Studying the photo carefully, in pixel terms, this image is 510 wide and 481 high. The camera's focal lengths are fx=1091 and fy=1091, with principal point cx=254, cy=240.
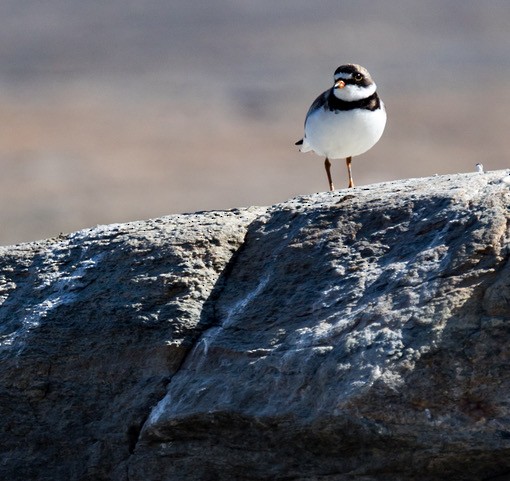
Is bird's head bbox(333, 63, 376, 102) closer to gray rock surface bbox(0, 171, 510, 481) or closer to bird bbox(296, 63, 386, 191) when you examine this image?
bird bbox(296, 63, 386, 191)

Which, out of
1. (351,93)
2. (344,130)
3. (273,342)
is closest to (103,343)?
(273,342)

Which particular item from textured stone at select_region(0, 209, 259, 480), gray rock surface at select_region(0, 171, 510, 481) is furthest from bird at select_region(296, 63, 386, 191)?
textured stone at select_region(0, 209, 259, 480)

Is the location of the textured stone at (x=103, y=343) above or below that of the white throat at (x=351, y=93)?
below

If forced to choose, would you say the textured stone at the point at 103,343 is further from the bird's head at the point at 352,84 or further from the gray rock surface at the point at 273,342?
the bird's head at the point at 352,84

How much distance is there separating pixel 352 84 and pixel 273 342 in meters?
3.24

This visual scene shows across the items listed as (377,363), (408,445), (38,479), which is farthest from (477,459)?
(38,479)

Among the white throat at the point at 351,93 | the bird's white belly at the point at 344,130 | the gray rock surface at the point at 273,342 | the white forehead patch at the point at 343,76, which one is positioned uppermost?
the white forehead patch at the point at 343,76

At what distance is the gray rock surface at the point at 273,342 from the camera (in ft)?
13.3

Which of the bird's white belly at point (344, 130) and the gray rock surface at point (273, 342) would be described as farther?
the bird's white belly at point (344, 130)

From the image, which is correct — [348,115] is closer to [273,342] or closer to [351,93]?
[351,93]

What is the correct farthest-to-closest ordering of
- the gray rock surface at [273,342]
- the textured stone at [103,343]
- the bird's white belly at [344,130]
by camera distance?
the bird's white belly at [344,130] < the textured stone at [103,343] < the gray rock surface at [273,342]

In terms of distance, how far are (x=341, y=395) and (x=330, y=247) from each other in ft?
2.82

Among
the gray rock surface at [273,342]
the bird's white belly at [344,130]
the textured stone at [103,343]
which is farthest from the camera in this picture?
the bird's white belly at [344,130]

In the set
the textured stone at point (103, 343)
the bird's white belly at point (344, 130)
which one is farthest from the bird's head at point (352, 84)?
the textured stone at point (103, 343)
